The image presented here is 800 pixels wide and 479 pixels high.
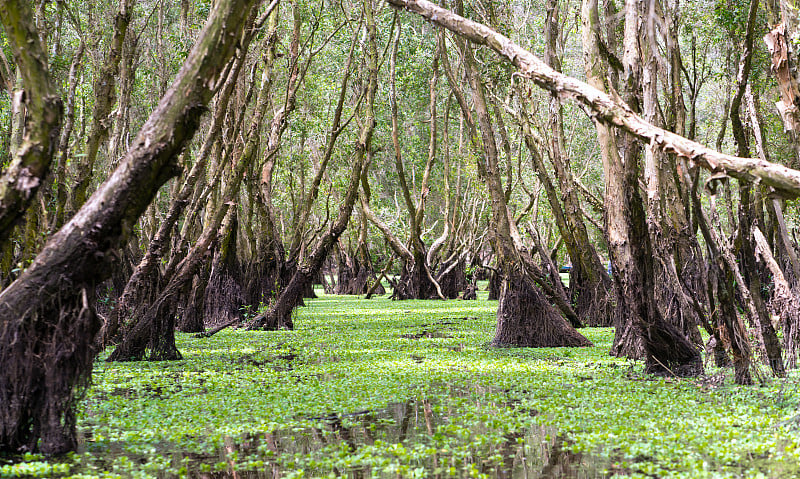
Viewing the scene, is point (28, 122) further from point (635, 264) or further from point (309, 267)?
point (309, 267)

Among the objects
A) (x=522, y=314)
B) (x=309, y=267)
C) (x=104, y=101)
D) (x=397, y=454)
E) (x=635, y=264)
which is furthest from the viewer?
(x=309, y=267)

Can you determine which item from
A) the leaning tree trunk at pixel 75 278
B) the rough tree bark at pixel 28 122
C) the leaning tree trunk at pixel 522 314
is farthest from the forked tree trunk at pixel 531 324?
the rough tree bark at pixel 28 122

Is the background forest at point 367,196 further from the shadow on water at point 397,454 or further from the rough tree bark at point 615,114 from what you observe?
the shadow on water at point 397,454

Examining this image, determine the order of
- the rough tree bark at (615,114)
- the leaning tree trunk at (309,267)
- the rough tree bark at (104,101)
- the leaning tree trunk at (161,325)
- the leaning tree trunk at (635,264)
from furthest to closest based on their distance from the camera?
the leaning tree trunk at (309,267) < the leaning tree trunk at (161,325) < the rough tree bark at (104,101) < the leaning tree trunk at (635,264) < the rough tree bark at (615,114)

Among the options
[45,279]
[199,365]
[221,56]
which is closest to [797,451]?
[221,56]

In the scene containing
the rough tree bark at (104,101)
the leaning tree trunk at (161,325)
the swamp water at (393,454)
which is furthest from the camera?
the leaning tree trunk at (161,325)

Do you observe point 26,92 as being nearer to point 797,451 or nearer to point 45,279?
point 45,279

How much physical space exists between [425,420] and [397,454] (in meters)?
0.88

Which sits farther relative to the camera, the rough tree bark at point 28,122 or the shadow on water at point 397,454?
the shadow on water at point 397,454

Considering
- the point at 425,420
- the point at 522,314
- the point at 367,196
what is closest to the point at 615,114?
the point at 425,420

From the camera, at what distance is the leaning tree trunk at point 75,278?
354 centimetres

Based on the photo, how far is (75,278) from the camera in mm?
3588

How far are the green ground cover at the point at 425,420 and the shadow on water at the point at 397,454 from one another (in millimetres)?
12

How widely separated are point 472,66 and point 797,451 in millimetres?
6664
